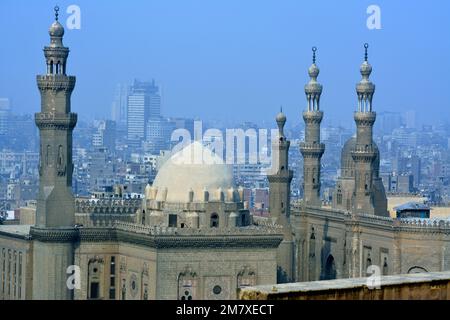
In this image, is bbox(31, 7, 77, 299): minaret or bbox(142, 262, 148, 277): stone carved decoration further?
bbox(142, 262, 148, 277): stone carved decoration

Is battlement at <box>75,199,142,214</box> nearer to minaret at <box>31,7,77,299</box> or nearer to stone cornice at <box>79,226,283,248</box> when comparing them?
stone cornice at <box>79,226,283,248</box>

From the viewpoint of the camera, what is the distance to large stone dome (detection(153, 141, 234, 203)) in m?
53.7

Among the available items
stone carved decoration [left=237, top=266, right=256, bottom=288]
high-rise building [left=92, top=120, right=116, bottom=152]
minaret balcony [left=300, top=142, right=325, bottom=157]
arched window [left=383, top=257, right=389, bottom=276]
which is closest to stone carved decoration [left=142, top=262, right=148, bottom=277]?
stone carved decoration [left=237, top=266, right=256, bottom=288]

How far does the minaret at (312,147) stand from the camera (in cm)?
6462

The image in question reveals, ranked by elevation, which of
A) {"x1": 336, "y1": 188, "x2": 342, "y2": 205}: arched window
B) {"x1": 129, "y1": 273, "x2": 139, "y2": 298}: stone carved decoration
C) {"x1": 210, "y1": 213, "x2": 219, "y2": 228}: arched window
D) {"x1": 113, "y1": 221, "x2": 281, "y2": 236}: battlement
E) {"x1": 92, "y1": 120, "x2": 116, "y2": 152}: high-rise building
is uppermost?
{"x1": 92, "y1": 120, "x2": 116, "y2": 152}: high-rise building

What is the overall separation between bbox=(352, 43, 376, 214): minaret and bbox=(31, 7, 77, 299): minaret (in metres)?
11.3

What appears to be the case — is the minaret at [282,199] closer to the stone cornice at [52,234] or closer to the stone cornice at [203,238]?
the stone cornice at [203,238]

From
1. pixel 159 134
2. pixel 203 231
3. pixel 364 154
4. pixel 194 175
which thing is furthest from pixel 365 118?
pixel 159 134

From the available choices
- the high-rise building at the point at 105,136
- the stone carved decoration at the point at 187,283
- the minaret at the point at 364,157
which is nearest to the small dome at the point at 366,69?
the minaret at the point at 364,157

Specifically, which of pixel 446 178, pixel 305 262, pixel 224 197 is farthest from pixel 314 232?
pixel 446 178

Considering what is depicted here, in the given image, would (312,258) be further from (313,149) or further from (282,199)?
(282,199)

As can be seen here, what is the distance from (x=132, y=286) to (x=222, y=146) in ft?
42.8
